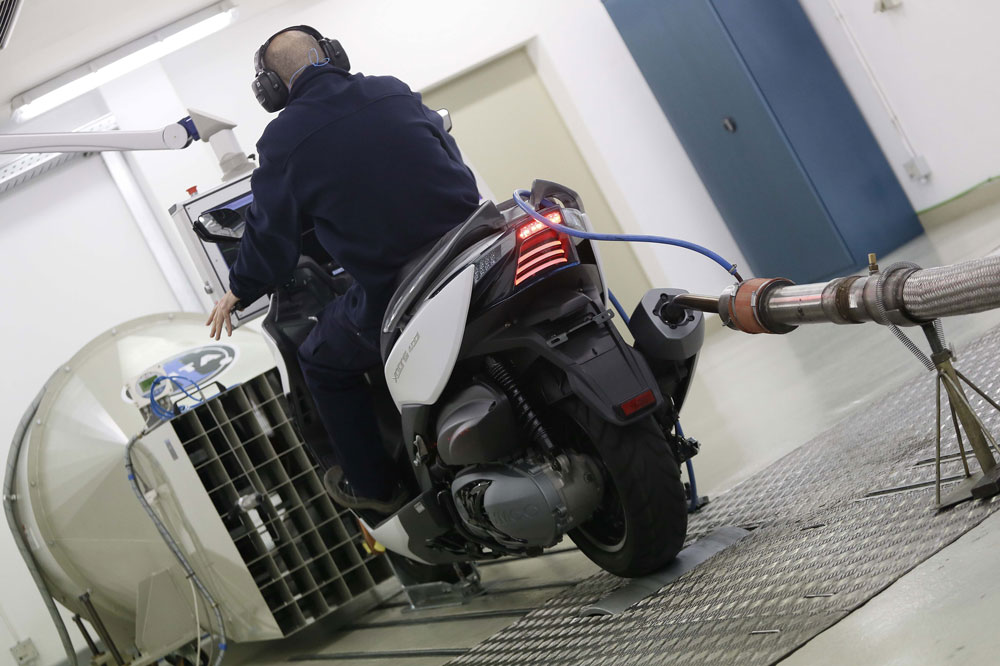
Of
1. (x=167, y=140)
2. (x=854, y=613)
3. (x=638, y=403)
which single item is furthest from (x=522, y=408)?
(x=167, y=140)

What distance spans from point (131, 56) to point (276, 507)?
4.02 meters

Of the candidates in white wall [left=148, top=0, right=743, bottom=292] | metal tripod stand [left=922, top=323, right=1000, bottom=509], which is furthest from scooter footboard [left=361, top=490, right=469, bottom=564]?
white wall [left=148, top=0, right=743, bottom=292]

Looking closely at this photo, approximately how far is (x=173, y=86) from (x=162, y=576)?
407 cm

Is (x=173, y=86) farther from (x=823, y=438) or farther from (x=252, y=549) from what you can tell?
(x=823, y=438)

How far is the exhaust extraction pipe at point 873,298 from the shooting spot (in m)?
1.65

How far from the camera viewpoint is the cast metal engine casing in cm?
232

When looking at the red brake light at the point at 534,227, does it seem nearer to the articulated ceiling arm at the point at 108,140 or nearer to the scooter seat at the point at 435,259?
the scooter seat at the point at 435,259

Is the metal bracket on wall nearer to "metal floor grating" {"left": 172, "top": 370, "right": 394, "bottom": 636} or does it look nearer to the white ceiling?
the white ceiling

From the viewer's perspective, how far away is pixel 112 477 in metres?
4.81

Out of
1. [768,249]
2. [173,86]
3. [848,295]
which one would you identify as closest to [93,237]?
[173,86]

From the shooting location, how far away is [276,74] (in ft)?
9.21

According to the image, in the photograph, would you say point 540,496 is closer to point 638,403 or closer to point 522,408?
point 522,408

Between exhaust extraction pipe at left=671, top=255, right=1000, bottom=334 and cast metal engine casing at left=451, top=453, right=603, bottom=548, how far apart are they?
19.0 inches

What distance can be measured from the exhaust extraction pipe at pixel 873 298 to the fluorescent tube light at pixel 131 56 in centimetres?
563
